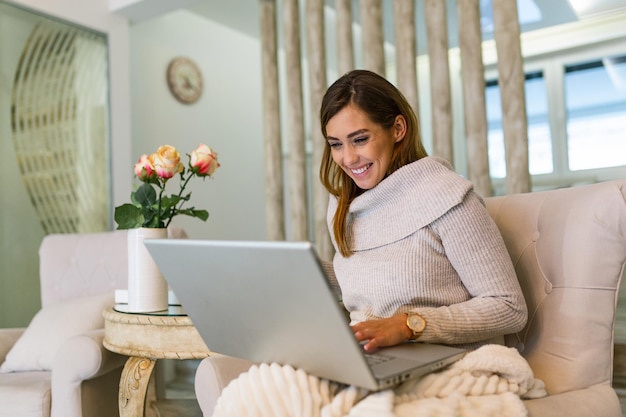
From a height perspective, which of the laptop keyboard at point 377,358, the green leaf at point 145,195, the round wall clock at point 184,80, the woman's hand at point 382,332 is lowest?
the laptop keyboard at point 377,358

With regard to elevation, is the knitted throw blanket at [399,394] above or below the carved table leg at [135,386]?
above

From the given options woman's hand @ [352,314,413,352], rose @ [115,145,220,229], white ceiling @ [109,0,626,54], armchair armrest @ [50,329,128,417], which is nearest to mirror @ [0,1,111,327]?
white ceiling @ [109,0,626,54]

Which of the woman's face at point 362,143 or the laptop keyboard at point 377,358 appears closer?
the laptop keyboard at point 377,358

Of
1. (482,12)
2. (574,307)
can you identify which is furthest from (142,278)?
(482,12)

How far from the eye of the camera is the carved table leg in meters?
1.61

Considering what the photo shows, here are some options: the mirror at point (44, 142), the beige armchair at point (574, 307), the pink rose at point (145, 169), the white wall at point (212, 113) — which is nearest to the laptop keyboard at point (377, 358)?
the beige armchair at point (574, 307)

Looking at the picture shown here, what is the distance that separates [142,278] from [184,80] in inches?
114

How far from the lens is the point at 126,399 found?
5.34ft

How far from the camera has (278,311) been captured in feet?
2.86

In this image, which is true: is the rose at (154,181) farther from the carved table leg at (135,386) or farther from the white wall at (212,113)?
the white wall at (212,113)

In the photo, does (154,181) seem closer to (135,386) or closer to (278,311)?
(135,386)

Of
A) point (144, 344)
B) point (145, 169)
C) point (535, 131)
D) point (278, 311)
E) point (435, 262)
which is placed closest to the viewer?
point (278, 311)

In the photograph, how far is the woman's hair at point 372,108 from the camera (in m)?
1.29

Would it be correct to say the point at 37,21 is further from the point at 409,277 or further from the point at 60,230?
the point at 409,277
